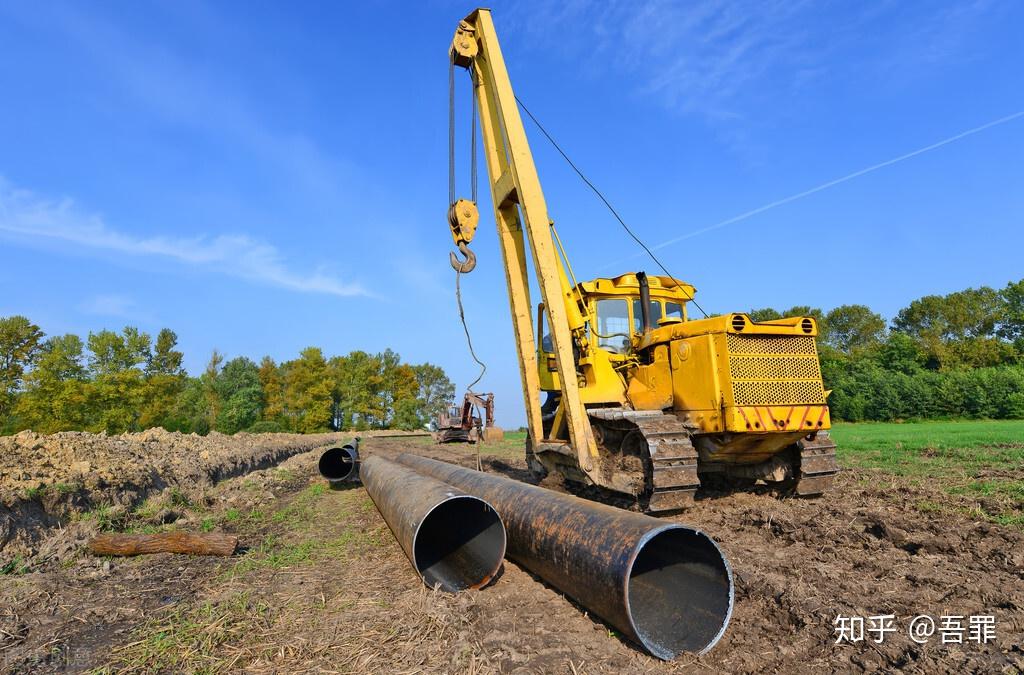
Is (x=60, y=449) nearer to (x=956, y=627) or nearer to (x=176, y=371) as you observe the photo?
(x=956, y=627)

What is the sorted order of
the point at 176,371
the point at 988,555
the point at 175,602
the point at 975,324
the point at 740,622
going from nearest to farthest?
1. the point at 740,622
2. the point at 175,602
3. the point at 988,555
4. the point at 176,371
5. the point at 975,324

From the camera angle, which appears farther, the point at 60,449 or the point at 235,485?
the point at 235,485

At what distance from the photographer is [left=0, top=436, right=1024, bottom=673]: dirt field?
3.31 m

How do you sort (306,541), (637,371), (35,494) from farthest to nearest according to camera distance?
(637,371)
(35,494)
(306,541)

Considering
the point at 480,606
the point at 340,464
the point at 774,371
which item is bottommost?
the point at 480,606

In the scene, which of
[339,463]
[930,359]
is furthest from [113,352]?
[930,359]

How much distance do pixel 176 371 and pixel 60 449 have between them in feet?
139

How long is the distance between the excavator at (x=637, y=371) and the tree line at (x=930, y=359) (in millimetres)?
20416

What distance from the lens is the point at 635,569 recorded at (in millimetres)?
4477

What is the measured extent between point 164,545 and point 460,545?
3.28 metres

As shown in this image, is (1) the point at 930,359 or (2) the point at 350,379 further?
(2) the point at 350,379

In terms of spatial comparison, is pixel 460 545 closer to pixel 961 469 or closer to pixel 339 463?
pixel 339 463

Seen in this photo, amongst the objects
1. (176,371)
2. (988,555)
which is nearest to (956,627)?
(988,555)

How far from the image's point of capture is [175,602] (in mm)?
4453
